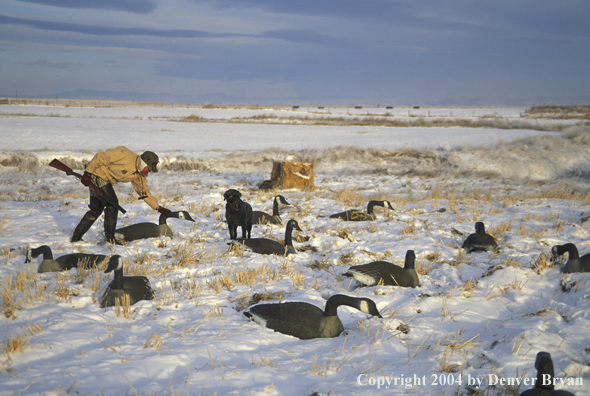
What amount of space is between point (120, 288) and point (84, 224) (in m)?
2.87

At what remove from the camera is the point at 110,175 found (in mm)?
6090

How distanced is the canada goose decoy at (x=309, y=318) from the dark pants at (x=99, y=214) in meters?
3.78

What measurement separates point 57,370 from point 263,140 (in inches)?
932

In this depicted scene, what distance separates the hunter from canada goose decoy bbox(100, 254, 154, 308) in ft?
7.59

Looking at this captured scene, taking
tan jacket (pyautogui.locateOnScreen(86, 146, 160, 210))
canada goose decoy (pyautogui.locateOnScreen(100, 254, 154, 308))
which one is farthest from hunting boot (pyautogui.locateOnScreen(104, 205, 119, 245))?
canada goose decoy (pyautogui.locateOnScreen(100, 254, 154, 308))

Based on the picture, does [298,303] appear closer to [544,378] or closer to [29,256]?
[544,378]

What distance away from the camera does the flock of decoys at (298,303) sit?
3672mm

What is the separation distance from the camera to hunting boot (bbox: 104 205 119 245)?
6.32m

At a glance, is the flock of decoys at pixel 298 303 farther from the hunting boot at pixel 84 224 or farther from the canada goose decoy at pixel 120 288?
the hunting boot at pixel 84 224

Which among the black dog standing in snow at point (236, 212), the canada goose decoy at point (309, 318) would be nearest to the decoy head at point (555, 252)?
the canada goose decoy at point (309, 318)

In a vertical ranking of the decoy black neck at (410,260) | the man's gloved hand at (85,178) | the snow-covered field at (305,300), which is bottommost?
the snow-covered field at (305,300)

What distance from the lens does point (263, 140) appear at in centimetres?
2586

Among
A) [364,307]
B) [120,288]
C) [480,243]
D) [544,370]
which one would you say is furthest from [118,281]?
[480,243]

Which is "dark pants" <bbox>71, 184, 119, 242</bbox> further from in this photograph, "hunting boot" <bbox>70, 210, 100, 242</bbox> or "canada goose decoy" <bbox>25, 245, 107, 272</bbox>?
"canada goose decoy" <bbox>25, 245, 107, 272</bbox>
